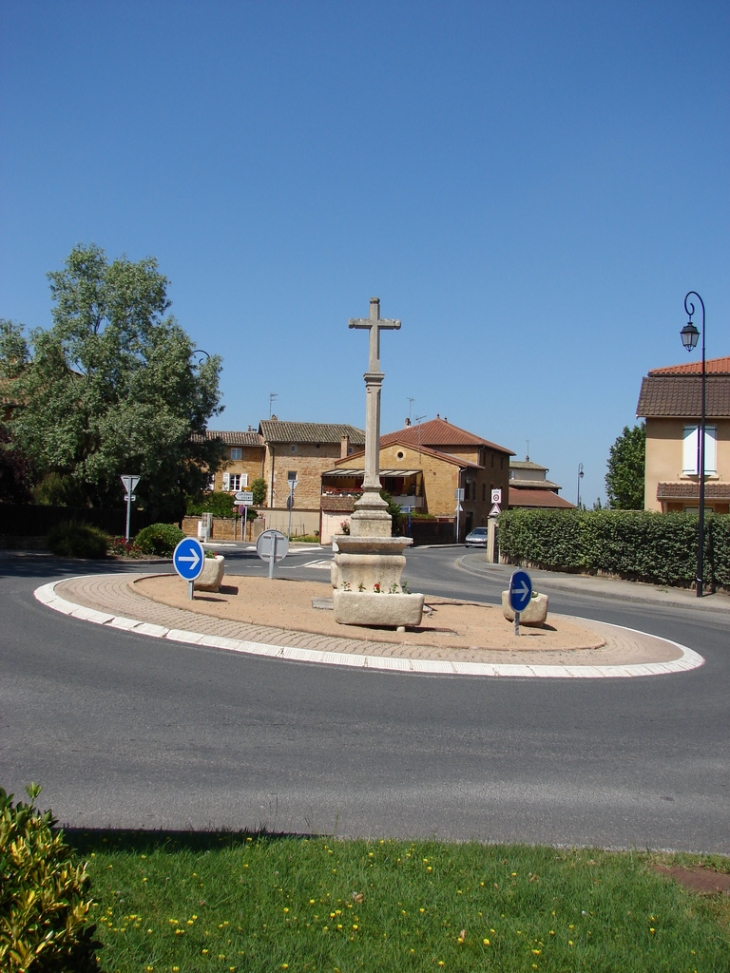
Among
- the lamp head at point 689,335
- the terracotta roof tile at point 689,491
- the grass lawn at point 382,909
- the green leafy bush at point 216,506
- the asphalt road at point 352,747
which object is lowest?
the asphalt road at point 352,747

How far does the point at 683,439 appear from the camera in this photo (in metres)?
37.6

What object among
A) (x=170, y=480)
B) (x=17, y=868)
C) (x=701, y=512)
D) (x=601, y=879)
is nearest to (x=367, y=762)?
(x=601, y=879)

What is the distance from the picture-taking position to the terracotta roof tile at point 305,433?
251 ft

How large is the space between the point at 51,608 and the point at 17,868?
11.2 meters

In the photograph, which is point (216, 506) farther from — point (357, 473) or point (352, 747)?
point (352, 747)

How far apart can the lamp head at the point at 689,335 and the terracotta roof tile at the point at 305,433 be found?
52811 millimetres

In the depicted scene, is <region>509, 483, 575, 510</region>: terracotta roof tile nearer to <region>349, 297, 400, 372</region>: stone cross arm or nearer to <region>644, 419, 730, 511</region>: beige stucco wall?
<region>644, 419, 730, 511</region>: beige stucco wall

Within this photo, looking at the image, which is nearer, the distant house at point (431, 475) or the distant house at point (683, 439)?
the distant house at point (683, 439)

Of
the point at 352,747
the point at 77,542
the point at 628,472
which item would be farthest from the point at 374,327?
the point at 628,472

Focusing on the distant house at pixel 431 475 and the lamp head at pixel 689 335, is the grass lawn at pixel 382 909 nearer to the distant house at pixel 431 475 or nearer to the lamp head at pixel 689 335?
the lamp head at pixel 689 335

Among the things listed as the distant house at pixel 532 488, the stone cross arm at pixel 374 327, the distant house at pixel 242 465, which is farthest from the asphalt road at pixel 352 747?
the distant house at pixel 532 488

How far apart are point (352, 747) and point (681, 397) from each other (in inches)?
1343

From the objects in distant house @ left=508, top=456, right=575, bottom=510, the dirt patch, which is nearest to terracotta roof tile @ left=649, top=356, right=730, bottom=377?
the dirt patch

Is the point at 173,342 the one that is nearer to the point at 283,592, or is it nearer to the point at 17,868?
the point at 283,592
